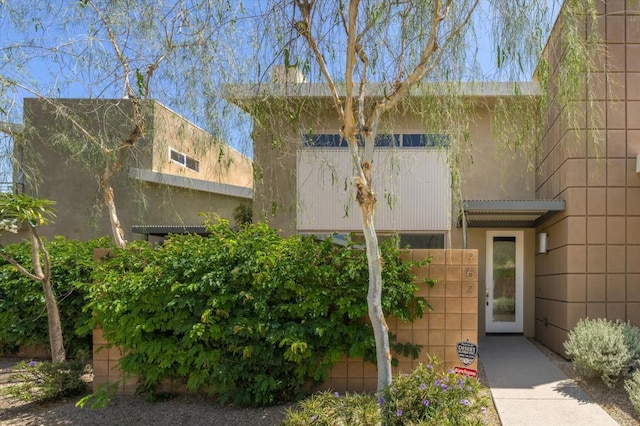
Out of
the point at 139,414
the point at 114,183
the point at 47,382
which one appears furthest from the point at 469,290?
the point at 114,183

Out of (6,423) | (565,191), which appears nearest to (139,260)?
(6,423)

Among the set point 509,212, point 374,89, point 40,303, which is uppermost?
point 374,89

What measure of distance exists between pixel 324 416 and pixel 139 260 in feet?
11.3

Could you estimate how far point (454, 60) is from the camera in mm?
5477

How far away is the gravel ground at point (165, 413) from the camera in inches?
227

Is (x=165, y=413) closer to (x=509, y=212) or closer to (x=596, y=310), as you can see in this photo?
(x=509, y=212)

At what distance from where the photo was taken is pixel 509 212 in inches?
350

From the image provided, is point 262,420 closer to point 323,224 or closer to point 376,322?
point 376,322

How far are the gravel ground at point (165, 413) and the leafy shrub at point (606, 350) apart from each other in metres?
0.27

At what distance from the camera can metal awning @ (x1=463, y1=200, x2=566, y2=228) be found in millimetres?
8328

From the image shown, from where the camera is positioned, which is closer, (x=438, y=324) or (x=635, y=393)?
(x=635, y=393)

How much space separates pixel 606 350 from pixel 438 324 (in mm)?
2270

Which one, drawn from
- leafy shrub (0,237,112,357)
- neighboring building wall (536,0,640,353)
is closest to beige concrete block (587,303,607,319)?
neighboring building wall (536,0,640,353)

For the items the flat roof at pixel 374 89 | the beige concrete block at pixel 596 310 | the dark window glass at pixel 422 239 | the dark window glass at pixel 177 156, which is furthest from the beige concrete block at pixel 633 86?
the dark window glass at pixel 177 156
